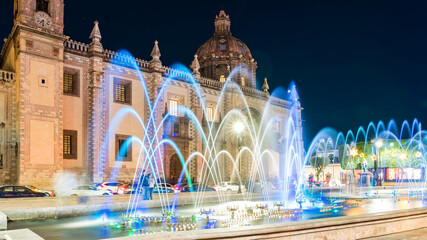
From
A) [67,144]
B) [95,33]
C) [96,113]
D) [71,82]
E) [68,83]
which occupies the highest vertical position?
[95,33]

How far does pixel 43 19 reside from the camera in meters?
26.9

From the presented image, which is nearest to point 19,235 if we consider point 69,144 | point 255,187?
point 255,187

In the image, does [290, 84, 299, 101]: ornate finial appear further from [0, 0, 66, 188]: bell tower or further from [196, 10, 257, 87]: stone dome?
[0, 0, 66, 188]: bell tower

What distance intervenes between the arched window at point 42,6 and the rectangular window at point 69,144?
861cm

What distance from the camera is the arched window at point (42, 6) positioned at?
27297 mm

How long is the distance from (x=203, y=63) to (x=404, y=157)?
26873mm

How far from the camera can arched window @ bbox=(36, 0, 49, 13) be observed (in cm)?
2730

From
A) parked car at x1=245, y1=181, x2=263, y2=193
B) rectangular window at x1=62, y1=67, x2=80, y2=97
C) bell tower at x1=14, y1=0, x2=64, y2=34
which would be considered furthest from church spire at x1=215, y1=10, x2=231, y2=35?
parked car at x1=245, y1=181, x2=263, y2=193

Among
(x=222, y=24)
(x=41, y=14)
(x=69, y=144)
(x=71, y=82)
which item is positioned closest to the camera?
(x=41, y=14)

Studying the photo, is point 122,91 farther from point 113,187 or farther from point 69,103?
point 113,187

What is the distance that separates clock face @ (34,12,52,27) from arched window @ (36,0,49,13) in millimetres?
605

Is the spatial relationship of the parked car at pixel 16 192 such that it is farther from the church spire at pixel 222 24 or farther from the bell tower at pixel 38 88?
the church spire at pixel 222 24

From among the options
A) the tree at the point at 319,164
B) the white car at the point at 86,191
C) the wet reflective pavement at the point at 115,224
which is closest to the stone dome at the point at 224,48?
the tree at the point at 319,164

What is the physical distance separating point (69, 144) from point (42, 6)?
32.3 ft
